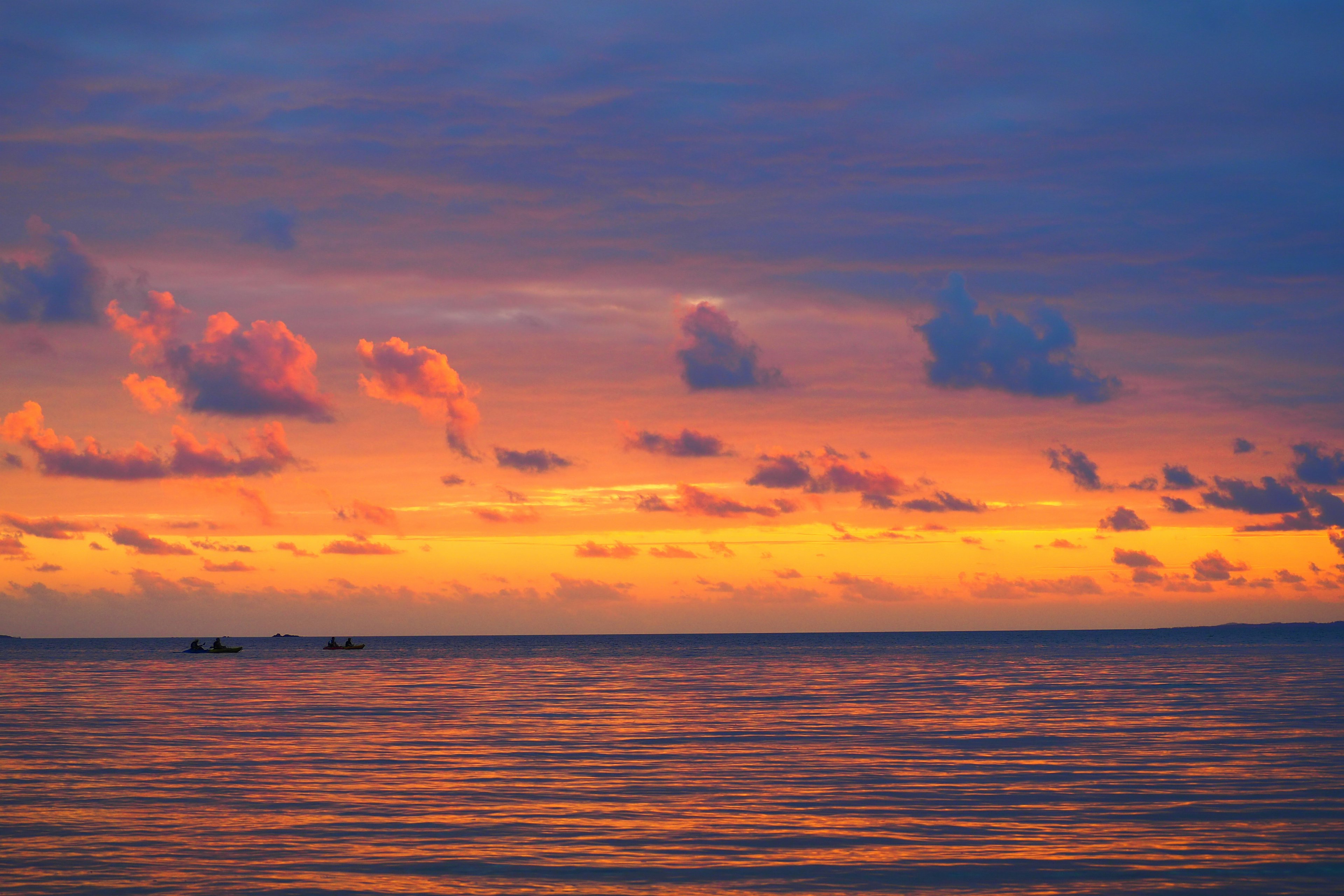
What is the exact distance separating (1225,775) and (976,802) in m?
9.80

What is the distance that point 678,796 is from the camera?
1355 inches

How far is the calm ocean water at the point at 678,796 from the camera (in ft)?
81.4

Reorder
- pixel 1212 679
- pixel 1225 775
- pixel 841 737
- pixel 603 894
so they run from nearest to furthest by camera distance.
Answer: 1. pixel 603 894
2. pixel 1225 775
3. pixel 841 737
4. pixel 1212 679

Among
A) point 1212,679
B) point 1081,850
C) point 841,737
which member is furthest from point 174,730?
point 1212,679

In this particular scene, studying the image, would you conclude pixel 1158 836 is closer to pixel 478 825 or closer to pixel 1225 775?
pixel 1225 775

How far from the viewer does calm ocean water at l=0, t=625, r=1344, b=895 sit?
81.4 feet

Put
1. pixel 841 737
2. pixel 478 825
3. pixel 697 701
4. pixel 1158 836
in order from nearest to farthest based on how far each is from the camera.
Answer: pixel 1158 836, pixel 478 825, pixel 841 737, pixel 697 701

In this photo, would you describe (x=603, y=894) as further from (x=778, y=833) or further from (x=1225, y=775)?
(x=1225, y=775)

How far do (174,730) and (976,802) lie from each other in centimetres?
3733

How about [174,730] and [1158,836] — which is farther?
[174,730]

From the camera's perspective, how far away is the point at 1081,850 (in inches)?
1052

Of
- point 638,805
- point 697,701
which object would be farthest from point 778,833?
point 697,701

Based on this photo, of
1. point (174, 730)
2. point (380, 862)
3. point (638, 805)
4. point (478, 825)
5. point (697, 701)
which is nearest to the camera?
point (380, 862)

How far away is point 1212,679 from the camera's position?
9550 centimetres
